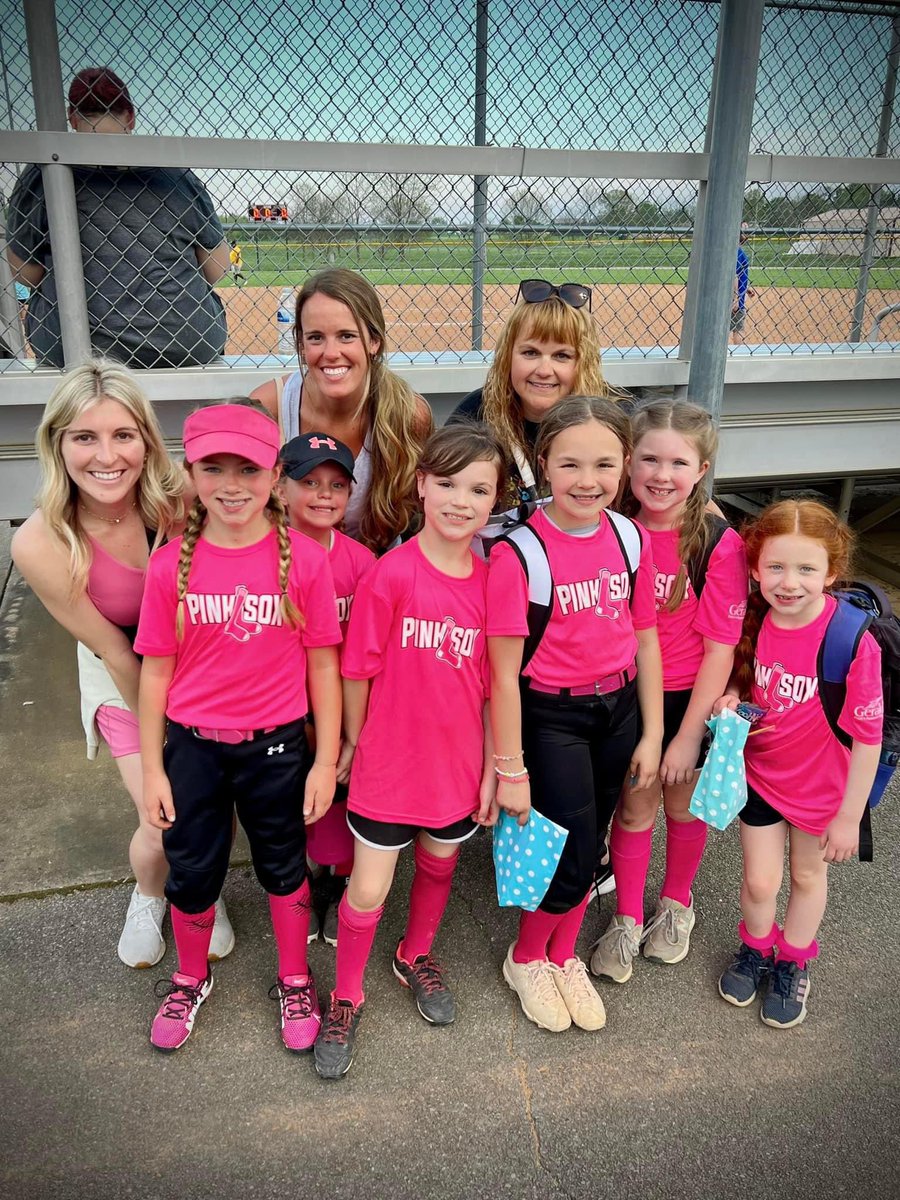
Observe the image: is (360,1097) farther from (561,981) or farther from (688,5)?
(688,5)

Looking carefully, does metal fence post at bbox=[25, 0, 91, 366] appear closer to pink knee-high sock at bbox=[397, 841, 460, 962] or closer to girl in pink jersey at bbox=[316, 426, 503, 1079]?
girl in pink jersey at bbox=[316, 426, 503, 1079]

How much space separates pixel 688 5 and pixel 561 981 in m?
3.87

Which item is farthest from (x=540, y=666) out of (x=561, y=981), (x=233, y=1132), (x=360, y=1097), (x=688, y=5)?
(x=688, y=5)

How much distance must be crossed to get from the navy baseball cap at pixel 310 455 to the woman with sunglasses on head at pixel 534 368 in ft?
1.24

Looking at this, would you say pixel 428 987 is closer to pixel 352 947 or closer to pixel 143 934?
pixel 352 947

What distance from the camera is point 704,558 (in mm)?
2391

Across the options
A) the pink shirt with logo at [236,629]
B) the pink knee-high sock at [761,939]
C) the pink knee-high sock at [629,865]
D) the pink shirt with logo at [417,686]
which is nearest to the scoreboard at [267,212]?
the pink shirt with logo at [236,629]

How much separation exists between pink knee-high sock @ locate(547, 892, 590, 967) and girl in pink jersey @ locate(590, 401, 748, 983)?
149 mm

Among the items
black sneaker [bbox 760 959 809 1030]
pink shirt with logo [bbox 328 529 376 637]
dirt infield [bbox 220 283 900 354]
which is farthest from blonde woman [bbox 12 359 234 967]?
black sneaker [bbox 760 959 809 1030]

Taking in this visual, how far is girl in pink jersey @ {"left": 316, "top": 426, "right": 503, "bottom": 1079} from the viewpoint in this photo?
82.7 inches

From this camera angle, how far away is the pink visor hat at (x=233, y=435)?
2014mm

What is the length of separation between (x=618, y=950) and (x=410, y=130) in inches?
120

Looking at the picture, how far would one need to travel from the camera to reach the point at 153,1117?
2.11m

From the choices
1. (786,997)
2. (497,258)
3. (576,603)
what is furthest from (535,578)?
(497,258)
